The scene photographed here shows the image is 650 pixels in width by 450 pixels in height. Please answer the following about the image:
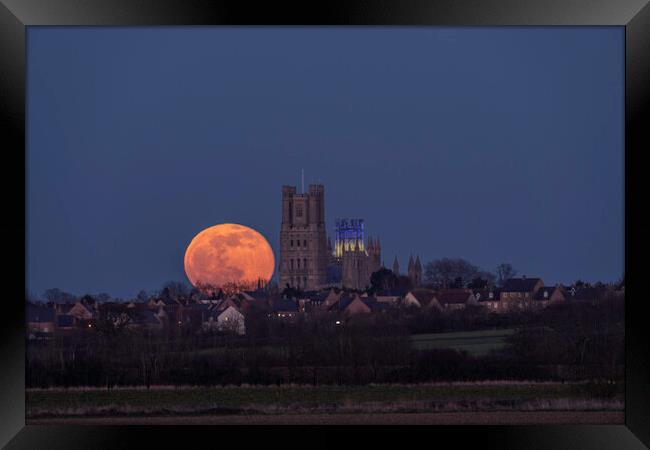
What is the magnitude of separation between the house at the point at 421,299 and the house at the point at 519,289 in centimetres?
220

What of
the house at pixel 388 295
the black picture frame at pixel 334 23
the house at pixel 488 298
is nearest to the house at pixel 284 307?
the house at pixel 388 295

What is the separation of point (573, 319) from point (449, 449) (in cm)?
1941

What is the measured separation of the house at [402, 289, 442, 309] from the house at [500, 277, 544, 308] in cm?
220

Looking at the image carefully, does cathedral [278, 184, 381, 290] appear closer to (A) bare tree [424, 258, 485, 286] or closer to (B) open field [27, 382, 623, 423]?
(A) bare tree [424, 258, 485, 286]

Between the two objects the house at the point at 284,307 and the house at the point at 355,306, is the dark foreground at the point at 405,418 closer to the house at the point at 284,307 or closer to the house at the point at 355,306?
the house at the point at 284,307

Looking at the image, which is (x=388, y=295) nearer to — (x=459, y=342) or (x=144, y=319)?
(x=144, y=319)

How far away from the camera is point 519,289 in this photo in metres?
31.9

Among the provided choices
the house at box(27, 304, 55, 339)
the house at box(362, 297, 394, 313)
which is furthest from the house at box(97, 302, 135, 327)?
the house at box(362, 297, 394, 313)

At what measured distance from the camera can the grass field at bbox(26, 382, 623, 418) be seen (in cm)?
1422

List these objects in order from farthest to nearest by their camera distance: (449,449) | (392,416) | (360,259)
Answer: (360,259) → (392,416) → (449,449)

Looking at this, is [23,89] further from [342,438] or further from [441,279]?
[441,279]

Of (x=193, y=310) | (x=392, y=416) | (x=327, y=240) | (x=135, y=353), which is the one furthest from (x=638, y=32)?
(x=327, y=240)

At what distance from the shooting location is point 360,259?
67.9 meters

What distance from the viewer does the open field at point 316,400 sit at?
14156mm
